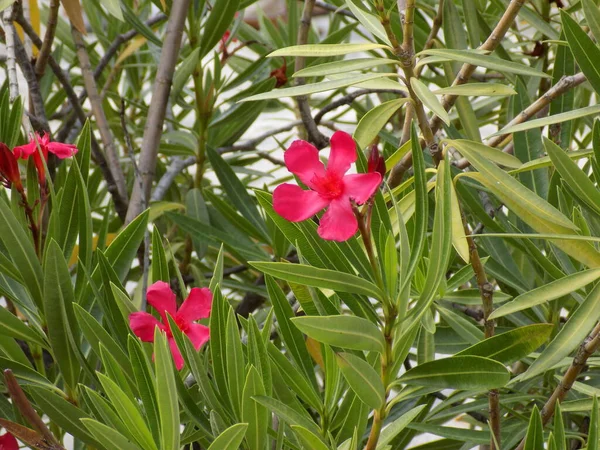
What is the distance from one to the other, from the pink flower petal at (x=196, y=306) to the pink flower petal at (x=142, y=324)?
38mm

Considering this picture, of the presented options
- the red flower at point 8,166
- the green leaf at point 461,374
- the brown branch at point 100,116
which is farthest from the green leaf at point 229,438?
the brown branch at point 100,116

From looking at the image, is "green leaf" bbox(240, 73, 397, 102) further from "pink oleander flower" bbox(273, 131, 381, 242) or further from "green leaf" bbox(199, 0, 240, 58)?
"green leaf" bbox(199, 0, 240, 58)

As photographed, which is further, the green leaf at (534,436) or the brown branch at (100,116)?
the brown branch at (100,116)

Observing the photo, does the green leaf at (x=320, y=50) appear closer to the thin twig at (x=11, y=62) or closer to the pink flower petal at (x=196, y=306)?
the pink flower petal at (x=196, y=306)

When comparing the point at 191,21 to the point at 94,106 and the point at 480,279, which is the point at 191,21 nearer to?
the point at 94,106

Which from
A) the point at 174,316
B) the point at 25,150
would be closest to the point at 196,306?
the point at 174,316

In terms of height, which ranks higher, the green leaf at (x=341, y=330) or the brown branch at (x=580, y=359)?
the green leaf at (x=341, y=330)

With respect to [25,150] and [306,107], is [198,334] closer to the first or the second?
[25,150]

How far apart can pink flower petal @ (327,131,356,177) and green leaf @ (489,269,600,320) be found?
5.6 inches

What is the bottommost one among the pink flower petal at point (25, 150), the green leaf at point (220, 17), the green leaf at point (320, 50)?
the pink flower petal at point (25, 150)

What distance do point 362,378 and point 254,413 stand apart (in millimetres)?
99

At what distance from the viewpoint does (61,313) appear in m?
0.62

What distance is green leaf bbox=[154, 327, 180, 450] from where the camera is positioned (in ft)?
1.46

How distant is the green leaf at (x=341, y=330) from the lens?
0.41 meters
